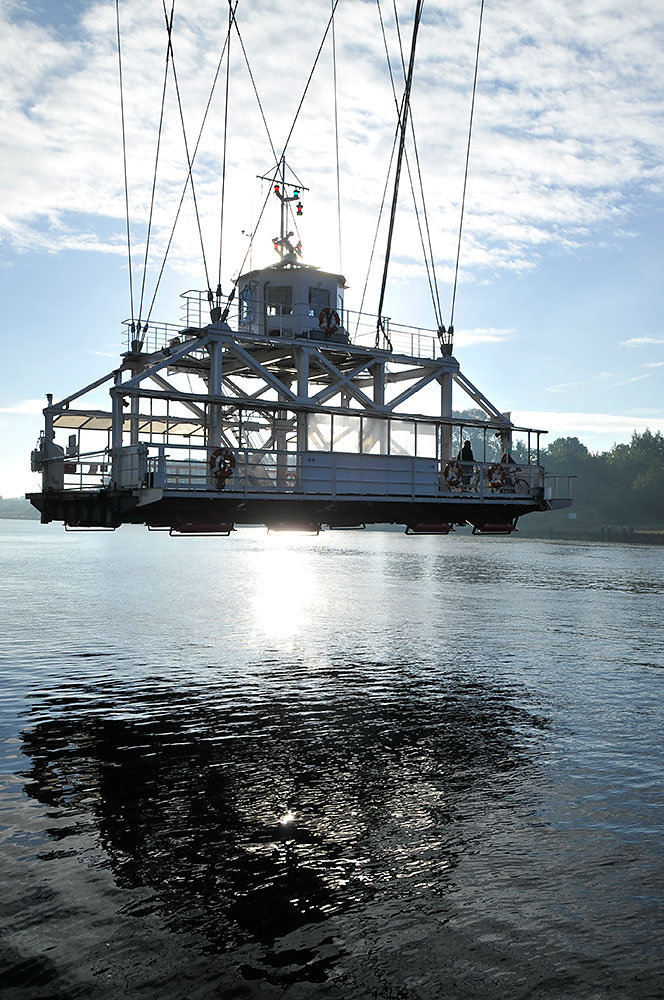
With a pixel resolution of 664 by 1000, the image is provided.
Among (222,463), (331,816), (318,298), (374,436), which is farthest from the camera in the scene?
(318,298)

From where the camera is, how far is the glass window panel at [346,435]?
27984 millimetres

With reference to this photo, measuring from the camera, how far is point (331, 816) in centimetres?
2402

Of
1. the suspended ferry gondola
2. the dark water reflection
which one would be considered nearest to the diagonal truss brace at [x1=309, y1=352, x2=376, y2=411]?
the suspended ferry gondola

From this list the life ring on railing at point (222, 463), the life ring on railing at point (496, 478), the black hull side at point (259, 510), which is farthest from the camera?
the life ring on railing at point (496, 478)

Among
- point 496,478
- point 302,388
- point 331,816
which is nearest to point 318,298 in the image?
point 302,388

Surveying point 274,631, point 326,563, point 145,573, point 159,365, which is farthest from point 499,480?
point 326,563

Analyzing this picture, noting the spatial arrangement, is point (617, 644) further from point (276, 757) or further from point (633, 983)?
point (633, 983)

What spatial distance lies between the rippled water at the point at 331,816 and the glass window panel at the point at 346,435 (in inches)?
416

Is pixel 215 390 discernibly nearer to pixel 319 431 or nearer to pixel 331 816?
pixel 319 431

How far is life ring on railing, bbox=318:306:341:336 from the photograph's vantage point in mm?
32500

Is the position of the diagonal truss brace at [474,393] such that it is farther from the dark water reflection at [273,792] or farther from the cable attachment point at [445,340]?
the dark water reflection at [273,792]

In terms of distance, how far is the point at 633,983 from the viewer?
1644 cm

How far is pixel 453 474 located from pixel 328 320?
883 centimetres

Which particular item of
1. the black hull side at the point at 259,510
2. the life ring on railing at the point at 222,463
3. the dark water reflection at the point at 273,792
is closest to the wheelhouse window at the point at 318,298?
the black hull side at the point at 259,510
